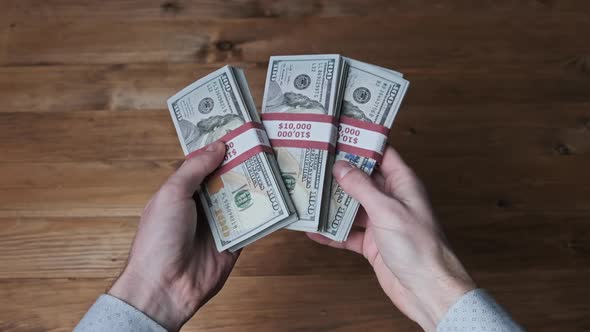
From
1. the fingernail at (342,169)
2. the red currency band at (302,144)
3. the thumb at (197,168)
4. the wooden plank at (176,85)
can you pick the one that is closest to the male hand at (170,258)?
the thumb at (197,168)

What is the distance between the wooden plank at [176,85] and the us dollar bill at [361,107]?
1.40 feet

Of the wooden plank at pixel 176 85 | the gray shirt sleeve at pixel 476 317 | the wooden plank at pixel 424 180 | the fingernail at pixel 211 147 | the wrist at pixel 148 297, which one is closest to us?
the gray shirt sleeve at pixel 476 317

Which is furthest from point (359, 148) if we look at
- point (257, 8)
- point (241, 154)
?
point (257, 8)

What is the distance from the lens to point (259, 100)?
1.50m

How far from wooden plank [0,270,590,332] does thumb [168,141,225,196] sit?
0.44 m

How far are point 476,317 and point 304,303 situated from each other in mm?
575

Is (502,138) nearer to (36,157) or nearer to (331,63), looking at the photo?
(331,63)

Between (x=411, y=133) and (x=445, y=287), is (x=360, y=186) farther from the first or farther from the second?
(x=411, y=133)

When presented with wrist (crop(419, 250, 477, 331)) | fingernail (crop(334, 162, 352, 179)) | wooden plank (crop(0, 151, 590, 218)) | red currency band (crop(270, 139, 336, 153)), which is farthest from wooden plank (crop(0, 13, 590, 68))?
wrist (crop(419, 250, 477, 331))

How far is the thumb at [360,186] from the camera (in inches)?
34.8

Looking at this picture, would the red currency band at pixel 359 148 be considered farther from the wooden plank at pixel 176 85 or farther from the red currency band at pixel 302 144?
the wooden plank at pixel 176 85

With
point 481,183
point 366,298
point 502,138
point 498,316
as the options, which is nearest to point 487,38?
point 502,138

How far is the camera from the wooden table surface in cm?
129

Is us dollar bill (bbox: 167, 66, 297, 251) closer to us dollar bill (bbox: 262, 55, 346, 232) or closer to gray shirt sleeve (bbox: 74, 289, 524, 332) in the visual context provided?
us dollar bill (bbox: 262, 55, 346, 232)
